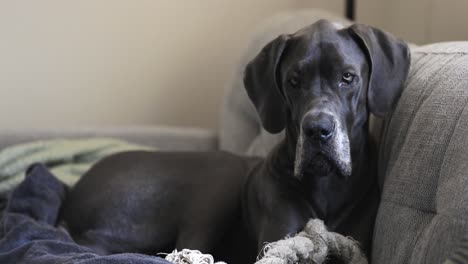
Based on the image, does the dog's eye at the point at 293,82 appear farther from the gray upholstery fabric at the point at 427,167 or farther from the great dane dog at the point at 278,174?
the gray upholstery fabric at the point at 427,167

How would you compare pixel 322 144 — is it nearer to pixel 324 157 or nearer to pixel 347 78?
pixel 324 157

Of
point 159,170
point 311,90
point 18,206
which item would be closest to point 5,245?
point 18,206

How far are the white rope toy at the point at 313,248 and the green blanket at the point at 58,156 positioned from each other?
1044 millimetres

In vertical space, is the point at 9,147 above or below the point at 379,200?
below

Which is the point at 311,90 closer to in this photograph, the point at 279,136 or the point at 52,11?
the point at 279,136

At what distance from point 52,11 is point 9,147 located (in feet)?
2.18

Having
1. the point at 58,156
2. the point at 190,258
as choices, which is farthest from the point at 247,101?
the point at 190,258

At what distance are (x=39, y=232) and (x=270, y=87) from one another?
65 centimetres

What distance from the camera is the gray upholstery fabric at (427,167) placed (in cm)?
108

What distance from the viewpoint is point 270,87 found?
1516 mm

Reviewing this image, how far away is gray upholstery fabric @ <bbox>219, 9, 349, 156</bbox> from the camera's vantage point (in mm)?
2221

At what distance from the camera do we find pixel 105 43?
2781mm

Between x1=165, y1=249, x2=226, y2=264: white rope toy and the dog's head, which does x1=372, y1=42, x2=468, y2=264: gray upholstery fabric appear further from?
x1=165, y1=249, x2=226, y2=264: white rope toy

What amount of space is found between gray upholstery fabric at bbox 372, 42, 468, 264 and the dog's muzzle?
0.35 feet
